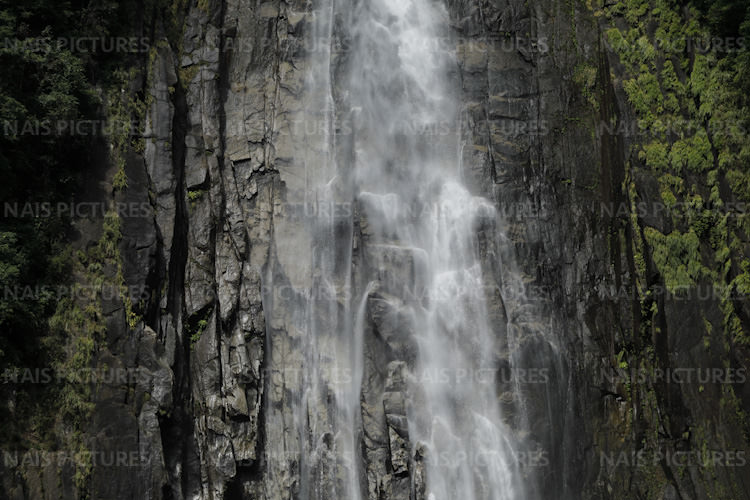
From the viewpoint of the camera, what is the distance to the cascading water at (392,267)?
52.5 feet

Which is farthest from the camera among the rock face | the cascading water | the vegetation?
the vegetation

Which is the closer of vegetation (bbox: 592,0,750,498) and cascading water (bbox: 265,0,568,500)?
cascading water (bbox: 265,0,568,500)

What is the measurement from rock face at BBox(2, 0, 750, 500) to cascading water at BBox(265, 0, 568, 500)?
0.82 ft

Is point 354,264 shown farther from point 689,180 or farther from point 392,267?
point 689,180

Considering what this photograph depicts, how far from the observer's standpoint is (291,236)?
1789 centimetres

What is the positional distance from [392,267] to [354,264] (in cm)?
101

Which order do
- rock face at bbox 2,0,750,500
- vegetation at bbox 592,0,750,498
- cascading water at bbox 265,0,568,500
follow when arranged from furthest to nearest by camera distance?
vegetation at bbox 592,0,750,498 < cascading water at bbox 265,0,568,500 < rock face at bbox 2,0,750,500

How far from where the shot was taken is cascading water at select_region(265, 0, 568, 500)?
16.0 metres

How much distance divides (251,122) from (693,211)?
12344mm

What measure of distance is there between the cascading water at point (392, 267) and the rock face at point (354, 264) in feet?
0.82

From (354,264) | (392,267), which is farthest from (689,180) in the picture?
(354,264)

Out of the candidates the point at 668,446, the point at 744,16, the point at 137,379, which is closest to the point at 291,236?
the point at 137,379

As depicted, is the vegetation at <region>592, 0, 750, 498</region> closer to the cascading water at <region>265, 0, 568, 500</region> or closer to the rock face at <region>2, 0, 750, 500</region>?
the rock face at <region>2, 0, 750, 500</region>

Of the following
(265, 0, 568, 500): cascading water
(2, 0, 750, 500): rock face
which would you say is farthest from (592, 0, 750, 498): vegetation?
(265, 0, 568, 500): cascading water
